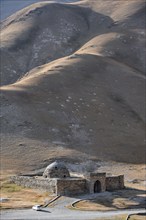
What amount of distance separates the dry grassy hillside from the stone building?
41.0ft

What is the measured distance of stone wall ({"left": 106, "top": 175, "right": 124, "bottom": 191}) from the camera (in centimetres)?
5866

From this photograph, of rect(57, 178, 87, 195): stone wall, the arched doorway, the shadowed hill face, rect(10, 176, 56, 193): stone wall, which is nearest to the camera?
rect(57, 178, 87, 195): stone wall

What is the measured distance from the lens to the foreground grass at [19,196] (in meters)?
48.2

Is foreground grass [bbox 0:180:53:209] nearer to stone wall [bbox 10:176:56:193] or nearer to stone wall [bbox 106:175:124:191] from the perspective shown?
stone wall [bbox 10:176:56:193]

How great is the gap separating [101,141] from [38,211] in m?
39.2

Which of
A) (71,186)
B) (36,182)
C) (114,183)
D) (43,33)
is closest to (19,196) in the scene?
(36,182)

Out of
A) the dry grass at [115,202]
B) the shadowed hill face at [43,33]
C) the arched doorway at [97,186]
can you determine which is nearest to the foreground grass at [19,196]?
the dry grass at [115,202]

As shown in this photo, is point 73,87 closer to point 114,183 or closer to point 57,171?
point 114,183

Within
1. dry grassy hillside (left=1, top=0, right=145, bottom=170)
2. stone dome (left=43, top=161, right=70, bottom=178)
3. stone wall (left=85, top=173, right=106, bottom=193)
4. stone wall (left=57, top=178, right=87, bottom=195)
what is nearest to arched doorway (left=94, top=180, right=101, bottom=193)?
stone wall (left=85, top=173, right=106, bottom=193)

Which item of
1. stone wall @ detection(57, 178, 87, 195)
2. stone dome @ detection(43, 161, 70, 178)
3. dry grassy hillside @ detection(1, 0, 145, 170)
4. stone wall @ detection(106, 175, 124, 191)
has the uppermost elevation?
dry grassy hillside @ detection(1, 0, 145, 170)

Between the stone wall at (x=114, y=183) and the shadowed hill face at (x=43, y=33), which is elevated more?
the shadowed hill face at (x=43, y=33)

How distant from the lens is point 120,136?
283 ft

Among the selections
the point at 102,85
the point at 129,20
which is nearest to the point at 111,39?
the point at 129,20

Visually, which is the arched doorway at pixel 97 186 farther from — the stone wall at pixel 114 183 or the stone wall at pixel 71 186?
the stone wall at pixel 114 183
